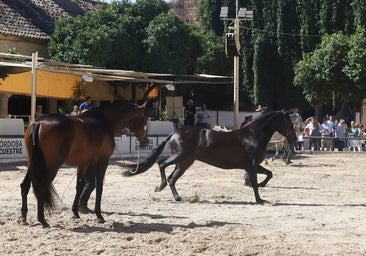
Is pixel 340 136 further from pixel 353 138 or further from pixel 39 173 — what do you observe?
pixel 39 173

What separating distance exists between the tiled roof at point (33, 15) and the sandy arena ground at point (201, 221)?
14112mm

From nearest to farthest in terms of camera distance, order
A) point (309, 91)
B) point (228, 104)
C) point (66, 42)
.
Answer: point (66, 42) < point (309, 91) < point (228, 104)

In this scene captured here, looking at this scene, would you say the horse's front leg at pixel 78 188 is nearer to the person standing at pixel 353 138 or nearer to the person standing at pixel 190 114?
the person standing at pixel 190 114

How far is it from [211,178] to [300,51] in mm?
27850

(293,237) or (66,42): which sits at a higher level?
(66,42)

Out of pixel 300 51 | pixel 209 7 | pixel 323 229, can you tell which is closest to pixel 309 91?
pixel 300 51

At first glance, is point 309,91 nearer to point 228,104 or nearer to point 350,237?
point 228,104

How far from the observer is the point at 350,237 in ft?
29.5

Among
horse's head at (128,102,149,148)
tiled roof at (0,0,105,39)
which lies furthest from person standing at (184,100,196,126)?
horse's head at (128,102,149,148)

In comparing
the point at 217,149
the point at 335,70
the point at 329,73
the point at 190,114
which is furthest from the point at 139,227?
the point at 335,70

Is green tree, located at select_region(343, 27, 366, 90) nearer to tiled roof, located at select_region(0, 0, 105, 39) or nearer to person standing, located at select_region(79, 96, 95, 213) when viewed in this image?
tiled roof, located at select_region(0, 0, 105, 39)

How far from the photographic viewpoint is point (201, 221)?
10148 mm

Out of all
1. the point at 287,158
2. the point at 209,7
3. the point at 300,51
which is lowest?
the point at 287,158

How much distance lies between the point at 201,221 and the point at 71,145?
2212 millimetres
